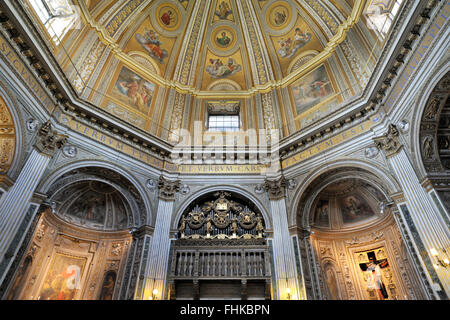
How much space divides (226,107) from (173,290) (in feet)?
35.2

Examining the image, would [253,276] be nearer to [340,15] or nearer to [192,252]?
[192,252]

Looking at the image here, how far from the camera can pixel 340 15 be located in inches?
508

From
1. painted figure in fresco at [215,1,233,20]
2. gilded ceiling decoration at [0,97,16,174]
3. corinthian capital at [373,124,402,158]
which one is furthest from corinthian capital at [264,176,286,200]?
painted figure in fresco at [215,1,233,20]

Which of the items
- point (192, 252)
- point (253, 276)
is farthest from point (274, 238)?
point (192, 252)

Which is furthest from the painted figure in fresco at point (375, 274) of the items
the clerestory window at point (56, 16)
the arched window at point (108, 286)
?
the clerestory window at point (56, 16)

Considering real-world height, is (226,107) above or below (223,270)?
above

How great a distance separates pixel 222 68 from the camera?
1691 cm

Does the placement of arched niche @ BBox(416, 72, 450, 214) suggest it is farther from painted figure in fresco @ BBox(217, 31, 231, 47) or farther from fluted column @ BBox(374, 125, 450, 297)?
painted figure in fresco @ BBox(217, 31, 231, 47)

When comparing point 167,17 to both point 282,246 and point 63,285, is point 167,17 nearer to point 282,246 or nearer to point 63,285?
point 282,246

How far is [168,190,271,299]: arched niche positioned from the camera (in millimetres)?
10312

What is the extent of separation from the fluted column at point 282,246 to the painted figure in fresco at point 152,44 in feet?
34.6

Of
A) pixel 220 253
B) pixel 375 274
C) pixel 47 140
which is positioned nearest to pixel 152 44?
pixel 47 140

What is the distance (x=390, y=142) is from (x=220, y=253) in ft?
26.4

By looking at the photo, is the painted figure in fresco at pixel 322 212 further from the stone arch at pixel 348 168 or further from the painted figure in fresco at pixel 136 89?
the painted figure in fresco at pixel 136 89
